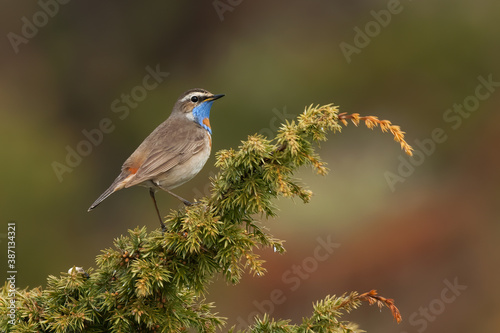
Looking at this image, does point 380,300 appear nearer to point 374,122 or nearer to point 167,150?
point 374,122

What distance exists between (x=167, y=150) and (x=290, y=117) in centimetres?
356

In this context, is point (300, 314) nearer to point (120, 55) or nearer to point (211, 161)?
point (211, 161)

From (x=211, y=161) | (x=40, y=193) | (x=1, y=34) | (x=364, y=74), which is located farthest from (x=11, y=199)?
(x=364, y=74)

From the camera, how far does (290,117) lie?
8.22 metres

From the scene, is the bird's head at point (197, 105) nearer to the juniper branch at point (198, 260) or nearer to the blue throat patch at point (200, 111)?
the blue throat patch at point (200, 111)

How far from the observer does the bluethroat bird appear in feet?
15.2

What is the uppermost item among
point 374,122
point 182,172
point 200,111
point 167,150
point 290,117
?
point 290,117

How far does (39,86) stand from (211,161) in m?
2.99

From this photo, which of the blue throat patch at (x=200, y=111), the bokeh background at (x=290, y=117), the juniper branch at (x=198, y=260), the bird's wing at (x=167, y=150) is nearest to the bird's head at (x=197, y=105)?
the blue throat patch at (x=200, y=111)

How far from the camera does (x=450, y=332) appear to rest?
734 cm

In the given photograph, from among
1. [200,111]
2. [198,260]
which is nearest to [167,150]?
[200,111]

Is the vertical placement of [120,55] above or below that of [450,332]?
above

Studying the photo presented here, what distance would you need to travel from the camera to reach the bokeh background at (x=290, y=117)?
7.48m

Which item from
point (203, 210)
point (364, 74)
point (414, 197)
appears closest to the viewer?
point (203, 210)
